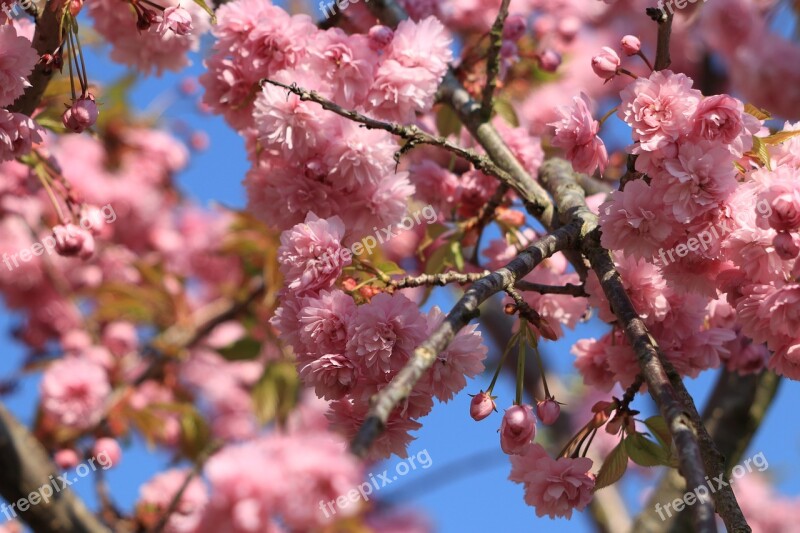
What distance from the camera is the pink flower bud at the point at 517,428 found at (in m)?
1.46

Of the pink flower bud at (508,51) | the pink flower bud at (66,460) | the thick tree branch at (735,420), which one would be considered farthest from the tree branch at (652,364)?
the pink flower bud at (66,460)

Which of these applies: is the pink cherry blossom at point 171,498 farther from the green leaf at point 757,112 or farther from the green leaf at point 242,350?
the green leaf at point 757,112

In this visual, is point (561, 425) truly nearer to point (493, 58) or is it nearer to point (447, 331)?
point (493, 58)

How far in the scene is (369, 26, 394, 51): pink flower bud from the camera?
6.01 feet

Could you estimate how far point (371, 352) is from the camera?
4.71 ft

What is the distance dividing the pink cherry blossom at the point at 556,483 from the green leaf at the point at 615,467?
68 millimetres

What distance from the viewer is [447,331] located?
1150 millimetres

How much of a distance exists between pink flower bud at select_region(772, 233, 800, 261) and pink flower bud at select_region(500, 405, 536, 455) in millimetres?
451

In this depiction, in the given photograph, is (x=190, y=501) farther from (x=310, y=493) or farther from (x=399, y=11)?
(x=399, y=11)

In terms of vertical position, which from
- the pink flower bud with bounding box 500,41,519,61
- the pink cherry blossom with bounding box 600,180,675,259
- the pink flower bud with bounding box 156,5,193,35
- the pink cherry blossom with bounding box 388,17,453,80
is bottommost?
the pink cherry blossom with bounding box 600,180,675,259

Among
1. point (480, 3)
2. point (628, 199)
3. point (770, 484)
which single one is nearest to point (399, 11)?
point (628, 199)

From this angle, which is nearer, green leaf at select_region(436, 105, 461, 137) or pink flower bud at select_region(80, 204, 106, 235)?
pink flower bud at select_region(80, 204, 106, 235)

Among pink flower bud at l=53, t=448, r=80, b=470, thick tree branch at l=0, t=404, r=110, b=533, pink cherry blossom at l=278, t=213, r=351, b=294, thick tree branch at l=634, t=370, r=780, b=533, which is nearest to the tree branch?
pink cherry blossom at l=278, t=213, r=351, b=294

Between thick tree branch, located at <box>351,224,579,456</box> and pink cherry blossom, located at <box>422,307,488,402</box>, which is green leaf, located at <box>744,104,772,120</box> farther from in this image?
pink cherry blossom, located at <box>422,307,488,402</box>
